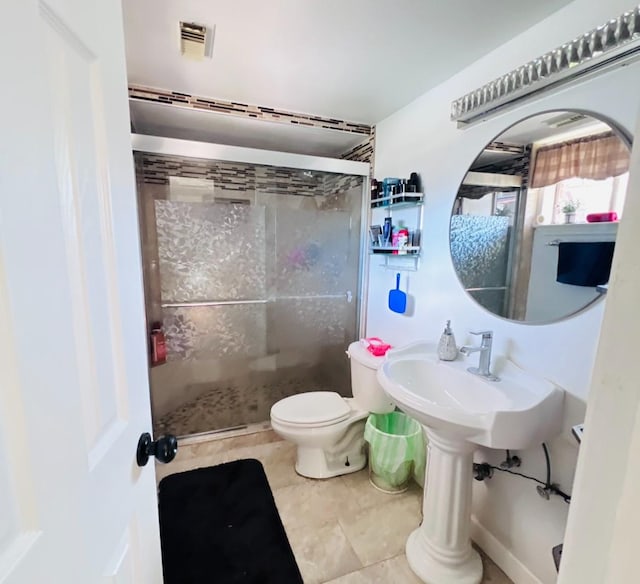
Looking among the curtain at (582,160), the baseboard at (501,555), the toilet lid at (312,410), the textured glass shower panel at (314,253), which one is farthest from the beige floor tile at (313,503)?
the curtain at (582,160)

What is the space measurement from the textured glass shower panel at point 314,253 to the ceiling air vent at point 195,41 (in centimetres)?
98

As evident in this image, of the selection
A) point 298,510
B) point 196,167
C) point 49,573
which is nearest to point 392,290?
point 298,510

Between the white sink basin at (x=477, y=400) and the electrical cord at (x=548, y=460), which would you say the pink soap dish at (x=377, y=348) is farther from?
the electrical cord at (x=548, y=460)

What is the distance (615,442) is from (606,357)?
96mm

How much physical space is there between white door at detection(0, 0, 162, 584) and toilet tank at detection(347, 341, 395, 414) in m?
1.33

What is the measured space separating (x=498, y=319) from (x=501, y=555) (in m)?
1.02

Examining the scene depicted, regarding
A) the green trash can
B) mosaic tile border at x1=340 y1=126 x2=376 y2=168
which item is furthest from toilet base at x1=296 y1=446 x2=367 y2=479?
mosaic tile border at x1=340 y1=126 x2=376 y2=168

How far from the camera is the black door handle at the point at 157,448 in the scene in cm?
73

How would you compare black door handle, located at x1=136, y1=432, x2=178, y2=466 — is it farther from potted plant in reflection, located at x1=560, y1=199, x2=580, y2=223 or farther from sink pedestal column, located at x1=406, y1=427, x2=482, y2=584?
potted plant in reflection, located at x1=560, y1=199, x2=580, y2=223

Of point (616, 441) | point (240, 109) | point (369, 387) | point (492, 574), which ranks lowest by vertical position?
point (492, 574)

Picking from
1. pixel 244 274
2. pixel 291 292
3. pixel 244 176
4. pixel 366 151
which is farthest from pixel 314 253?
pixel 366 151

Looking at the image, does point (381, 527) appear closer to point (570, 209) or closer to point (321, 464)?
point (321, 464)

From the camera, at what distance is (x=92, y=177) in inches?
21.3

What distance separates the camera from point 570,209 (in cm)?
116
